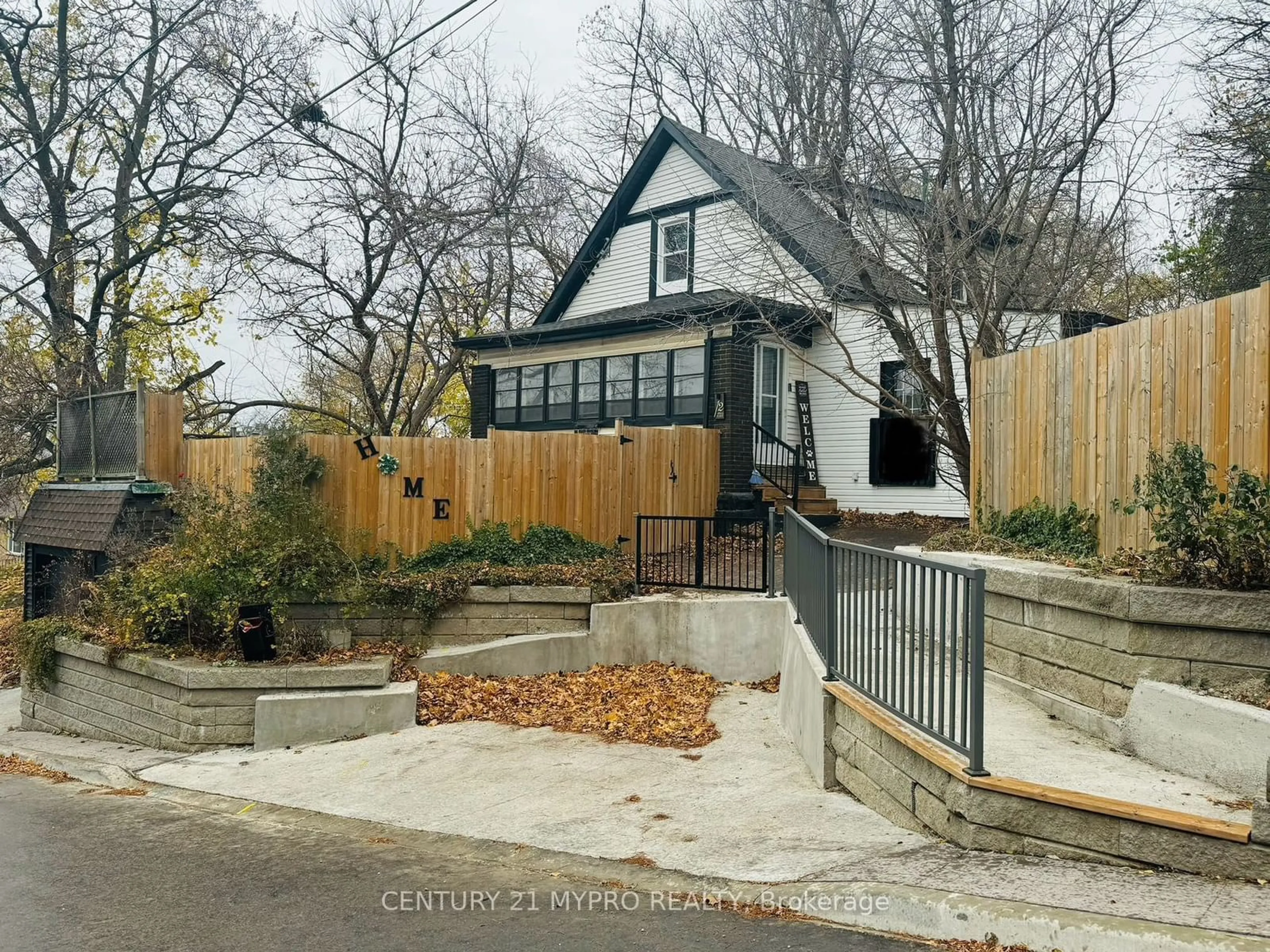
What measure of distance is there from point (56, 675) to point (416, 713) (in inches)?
198

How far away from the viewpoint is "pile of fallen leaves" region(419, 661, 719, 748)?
8461 mm

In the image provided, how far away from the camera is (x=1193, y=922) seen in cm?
348

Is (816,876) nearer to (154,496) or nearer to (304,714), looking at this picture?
(304,714)

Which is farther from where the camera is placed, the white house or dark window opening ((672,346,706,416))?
dark window opening ((672,346,706,416))

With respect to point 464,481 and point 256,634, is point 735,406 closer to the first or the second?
point 464,481

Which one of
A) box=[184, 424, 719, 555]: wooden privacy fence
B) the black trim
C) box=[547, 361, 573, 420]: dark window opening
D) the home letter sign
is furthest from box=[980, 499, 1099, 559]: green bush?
box=[547, 361, 573, 420]: dark window opening

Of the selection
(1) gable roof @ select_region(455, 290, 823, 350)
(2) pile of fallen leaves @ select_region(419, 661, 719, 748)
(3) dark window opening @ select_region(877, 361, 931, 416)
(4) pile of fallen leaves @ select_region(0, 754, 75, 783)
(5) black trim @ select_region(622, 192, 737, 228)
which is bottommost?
(4) pile of fallen leaves @ select_region(0, 754, 75, 783)

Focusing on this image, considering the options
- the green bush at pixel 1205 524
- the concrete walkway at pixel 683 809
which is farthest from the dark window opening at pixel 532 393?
the green bush at pixel 1205 524

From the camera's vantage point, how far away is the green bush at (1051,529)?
7184mm

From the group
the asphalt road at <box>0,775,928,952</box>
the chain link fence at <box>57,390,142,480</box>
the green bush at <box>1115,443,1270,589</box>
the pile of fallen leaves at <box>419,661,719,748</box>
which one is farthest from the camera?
the chain link fence at <box>57,390,142,480</box>

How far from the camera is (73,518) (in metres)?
13.8

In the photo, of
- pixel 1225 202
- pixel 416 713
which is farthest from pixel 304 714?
pixel 1225 202

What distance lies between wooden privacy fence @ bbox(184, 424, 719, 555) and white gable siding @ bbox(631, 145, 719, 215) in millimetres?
8587

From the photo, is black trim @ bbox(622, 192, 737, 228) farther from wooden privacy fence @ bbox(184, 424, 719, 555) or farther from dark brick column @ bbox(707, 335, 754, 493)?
wooden privacy fence @ bbox(184, 424, 719, 555)
